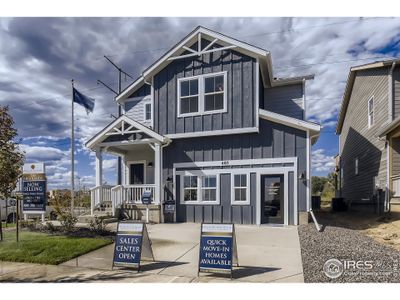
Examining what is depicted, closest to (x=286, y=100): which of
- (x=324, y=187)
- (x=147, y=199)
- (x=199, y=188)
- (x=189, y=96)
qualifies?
(x=189, y=96)

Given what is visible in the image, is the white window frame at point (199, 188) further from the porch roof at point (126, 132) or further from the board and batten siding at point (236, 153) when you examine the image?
the porch roof at point (126, 132)

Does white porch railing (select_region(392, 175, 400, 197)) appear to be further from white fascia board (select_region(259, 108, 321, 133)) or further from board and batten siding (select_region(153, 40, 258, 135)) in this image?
board and batten siding (select_region(153, 40, 258, 135))

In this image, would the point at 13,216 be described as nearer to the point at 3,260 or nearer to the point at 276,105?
the point at 3,260

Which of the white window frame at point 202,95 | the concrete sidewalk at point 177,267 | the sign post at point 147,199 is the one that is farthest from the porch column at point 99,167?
the concrete sidewalk at point 177,267

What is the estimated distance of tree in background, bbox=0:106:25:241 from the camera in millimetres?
6914

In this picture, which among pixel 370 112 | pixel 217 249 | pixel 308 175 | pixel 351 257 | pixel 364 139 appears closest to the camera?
pixel 217 249

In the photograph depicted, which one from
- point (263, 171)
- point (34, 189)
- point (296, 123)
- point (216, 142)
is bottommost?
point (34, 189)

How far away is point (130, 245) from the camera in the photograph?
18.4ft

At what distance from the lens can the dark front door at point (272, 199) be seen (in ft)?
31.8

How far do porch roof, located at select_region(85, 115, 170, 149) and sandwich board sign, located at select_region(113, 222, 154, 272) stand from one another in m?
5.29

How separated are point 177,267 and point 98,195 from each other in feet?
21.9

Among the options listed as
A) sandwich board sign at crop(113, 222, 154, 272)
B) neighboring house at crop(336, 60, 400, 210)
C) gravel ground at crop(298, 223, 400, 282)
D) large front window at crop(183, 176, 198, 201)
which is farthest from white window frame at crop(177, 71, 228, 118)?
sandwich board sign at crop(113, 222, 154, 272)

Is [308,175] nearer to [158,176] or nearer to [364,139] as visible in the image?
[158,176]

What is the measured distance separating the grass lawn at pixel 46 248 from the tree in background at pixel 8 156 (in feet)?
2.22
